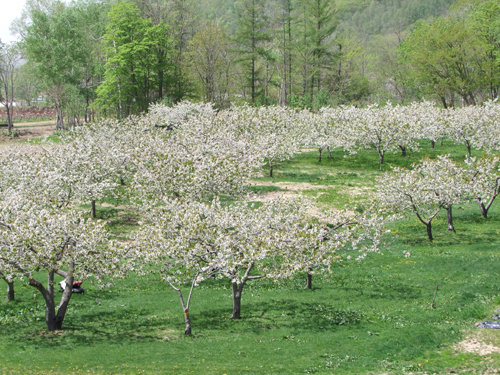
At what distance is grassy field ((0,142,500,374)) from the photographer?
59.8ft

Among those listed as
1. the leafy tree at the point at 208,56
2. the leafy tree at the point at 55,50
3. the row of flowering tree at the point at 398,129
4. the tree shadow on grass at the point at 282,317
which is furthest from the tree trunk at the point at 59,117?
the tree shadow on grass at the point at 282,317

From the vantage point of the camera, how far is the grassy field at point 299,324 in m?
18.2

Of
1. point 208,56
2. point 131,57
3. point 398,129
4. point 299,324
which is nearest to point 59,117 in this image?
point 131,57

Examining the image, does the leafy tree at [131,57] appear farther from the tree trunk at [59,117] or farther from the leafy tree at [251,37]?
the leafy tree at [251,37]

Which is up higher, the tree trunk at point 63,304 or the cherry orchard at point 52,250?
the cherry orchard at point 52,250

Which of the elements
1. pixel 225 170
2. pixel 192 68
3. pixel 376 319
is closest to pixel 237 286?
pixel 376 319

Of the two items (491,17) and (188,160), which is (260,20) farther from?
(188,160)

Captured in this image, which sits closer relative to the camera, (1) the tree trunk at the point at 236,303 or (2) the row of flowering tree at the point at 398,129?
(1) the tree trunk at the point at 236,303

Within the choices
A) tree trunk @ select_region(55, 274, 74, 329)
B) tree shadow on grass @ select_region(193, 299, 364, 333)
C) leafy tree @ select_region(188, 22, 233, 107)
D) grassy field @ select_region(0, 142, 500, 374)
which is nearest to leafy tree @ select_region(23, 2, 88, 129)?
leafy tree @ select_region(188, 22, 233, 107)

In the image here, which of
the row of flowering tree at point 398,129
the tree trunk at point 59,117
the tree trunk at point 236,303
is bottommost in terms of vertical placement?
the tree trunk at point 236,303

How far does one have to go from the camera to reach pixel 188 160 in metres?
32.3

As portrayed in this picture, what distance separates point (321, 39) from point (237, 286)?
90736 mm

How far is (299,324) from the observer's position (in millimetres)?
22438

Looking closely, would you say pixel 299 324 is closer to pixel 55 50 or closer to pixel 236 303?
pixel 236 303
